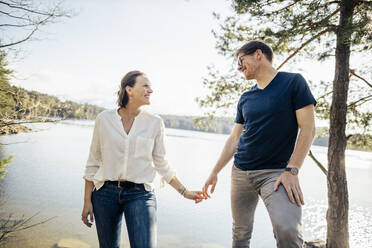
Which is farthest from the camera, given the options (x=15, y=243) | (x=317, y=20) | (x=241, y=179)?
(x=15, y=243)

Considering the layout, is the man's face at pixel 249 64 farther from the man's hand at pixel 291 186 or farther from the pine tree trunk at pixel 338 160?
the pine tree trunk at pixel 338 160

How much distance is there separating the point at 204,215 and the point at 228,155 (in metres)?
9.83

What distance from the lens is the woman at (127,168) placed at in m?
1.94

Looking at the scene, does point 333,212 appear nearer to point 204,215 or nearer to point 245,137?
point 245,137

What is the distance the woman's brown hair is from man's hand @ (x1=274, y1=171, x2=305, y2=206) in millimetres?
1458

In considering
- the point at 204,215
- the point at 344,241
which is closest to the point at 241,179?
the point at 344,241

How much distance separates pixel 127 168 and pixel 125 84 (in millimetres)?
763

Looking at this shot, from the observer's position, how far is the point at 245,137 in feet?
6.95

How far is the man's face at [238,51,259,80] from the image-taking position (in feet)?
6.95

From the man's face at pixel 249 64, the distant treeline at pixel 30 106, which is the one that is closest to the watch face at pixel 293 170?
the man's face at pixel 249 64

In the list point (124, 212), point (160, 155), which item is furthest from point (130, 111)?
point (124, 212)

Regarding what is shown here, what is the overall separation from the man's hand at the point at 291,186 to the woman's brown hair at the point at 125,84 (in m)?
1.46

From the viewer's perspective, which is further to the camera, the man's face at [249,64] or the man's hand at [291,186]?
the man's face at [249,64]

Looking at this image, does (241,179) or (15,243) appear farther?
(15,243)
